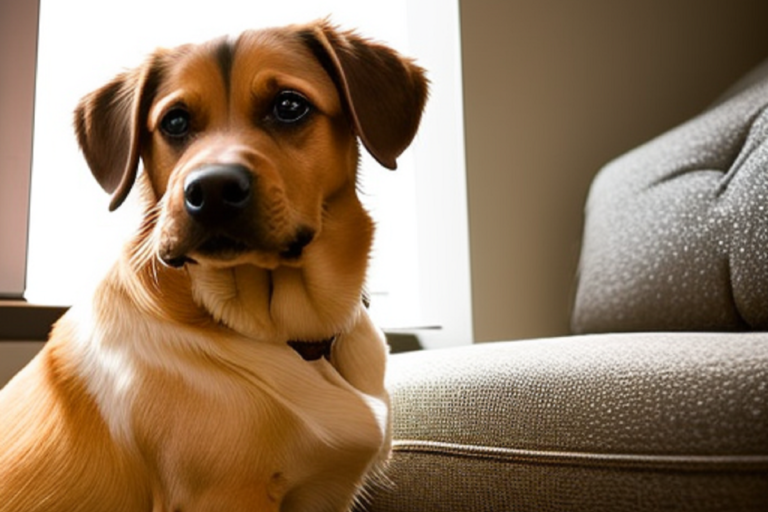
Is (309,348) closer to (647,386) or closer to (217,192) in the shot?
(217,192)

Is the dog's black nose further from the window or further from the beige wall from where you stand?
the beige wall

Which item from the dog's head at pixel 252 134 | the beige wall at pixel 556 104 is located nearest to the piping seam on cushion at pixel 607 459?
the dog's head at pixel 252 134

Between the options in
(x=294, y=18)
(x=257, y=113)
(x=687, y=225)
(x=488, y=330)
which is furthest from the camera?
(x=294, y=18)

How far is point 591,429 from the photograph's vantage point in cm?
89

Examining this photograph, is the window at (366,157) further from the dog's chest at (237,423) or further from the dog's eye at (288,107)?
the dog's chest at (237,423)

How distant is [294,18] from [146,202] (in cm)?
121

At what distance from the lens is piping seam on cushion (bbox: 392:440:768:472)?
0.79m

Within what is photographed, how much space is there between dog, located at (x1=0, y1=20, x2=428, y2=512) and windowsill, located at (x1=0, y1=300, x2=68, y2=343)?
0.47m

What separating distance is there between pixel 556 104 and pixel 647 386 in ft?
4.22

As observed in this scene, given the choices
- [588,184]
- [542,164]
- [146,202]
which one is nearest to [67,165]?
[146,202]

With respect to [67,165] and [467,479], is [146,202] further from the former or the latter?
[67,165]

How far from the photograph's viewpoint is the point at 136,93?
98 centimetres

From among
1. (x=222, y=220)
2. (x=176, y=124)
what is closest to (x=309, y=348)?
(x=222, y=220)

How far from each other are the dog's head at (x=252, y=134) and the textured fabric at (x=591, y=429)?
0.88 ft
